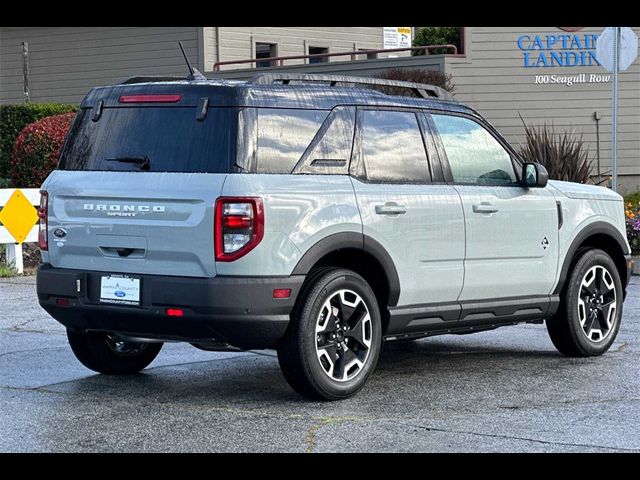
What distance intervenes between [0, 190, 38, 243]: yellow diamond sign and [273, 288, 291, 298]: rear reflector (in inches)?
346

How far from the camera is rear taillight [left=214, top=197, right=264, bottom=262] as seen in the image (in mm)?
6793

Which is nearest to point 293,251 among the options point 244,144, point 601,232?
point 244,144

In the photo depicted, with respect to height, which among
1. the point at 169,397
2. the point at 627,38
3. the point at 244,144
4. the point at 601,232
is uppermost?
the point at 627,38

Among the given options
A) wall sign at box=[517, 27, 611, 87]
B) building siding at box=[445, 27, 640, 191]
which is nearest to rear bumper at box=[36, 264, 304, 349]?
building siding at box=[445, 27, 640, 191]

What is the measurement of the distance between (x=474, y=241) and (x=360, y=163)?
3.51 feet

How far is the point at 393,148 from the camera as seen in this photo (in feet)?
25.7

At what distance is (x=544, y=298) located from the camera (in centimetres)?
868

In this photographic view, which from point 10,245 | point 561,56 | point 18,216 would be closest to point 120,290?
point 18,216

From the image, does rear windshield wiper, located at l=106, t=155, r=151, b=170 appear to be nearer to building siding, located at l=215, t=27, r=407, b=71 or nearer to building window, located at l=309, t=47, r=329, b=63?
building siding, located at l=215, t=27, r=407, b=71

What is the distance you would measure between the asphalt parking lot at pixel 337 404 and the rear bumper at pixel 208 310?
1.43 ft

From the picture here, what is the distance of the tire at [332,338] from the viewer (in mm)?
7066

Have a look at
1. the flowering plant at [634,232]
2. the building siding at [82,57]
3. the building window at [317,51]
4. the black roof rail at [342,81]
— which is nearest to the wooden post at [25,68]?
the building siding at [82,57]
